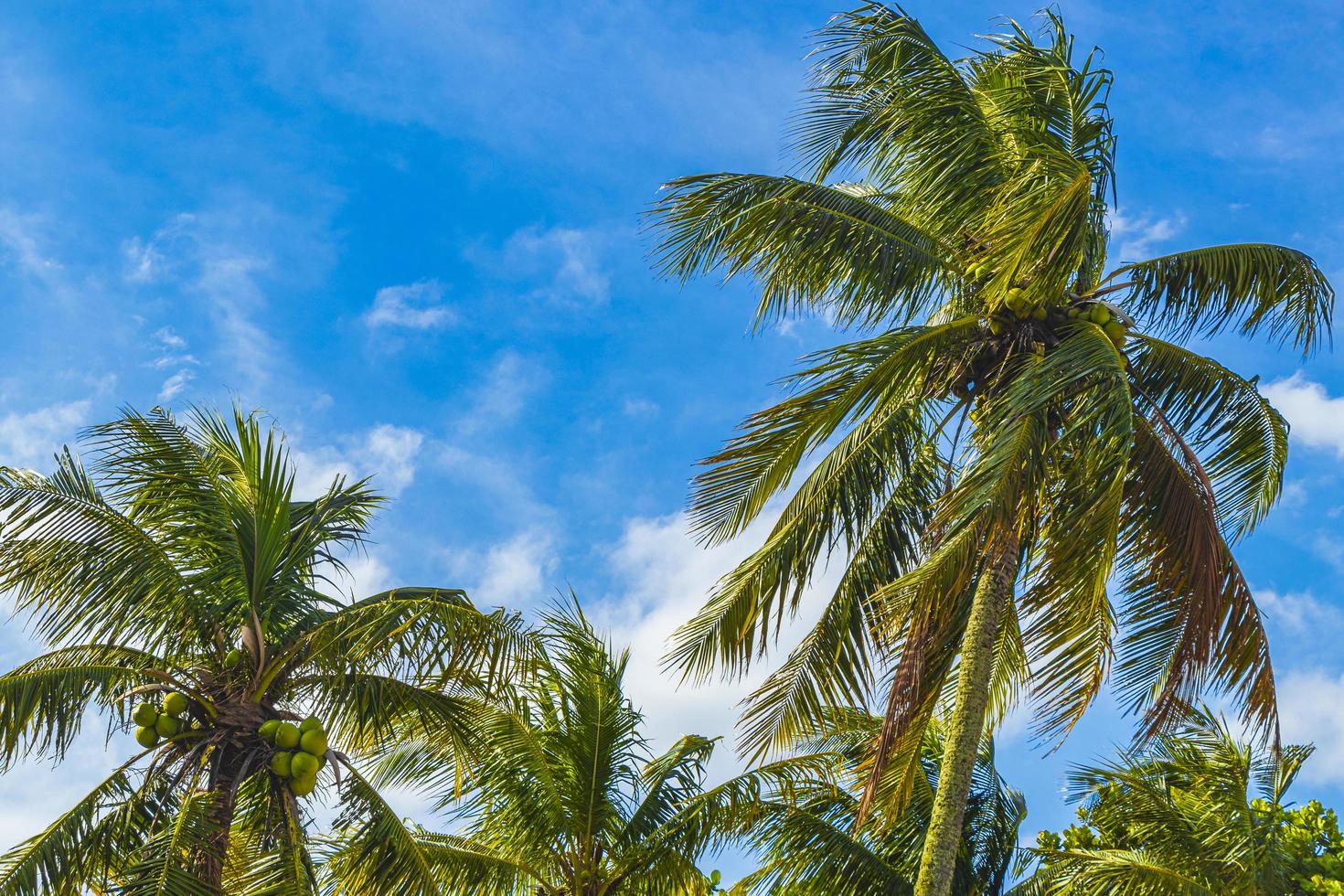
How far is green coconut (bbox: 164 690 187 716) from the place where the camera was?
955 centimetres

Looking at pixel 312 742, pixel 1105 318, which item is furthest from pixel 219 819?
pixel 1105 318

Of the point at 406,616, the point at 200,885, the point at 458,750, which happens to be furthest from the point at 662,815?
Answer: the point at 200,885

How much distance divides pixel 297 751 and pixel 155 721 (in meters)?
1.02

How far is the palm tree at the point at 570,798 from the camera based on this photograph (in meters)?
12.6

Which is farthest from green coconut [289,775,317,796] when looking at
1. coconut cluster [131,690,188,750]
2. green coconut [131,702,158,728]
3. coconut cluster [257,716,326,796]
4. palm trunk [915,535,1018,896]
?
palm trunk [915,535,1018,896]

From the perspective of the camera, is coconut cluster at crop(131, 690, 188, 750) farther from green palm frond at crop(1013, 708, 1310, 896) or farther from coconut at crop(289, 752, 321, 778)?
green palm frond at crop(1013, 708, 1310, 896)

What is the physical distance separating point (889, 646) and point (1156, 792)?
650 cm

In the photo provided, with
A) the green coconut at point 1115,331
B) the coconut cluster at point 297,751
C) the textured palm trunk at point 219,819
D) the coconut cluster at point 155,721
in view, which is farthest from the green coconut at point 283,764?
the green coconut at point 1115,331

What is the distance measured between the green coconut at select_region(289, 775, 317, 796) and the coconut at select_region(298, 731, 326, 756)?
18 cm

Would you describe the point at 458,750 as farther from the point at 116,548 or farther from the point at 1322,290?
the point at 1322,290

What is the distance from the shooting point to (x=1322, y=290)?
1121 cm

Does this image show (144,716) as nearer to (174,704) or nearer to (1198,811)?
(174,704)

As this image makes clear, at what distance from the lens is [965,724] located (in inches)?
387

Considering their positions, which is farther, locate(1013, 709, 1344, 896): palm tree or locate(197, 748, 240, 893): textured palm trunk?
locate(1013, 709, 1344, 896): palm tree
